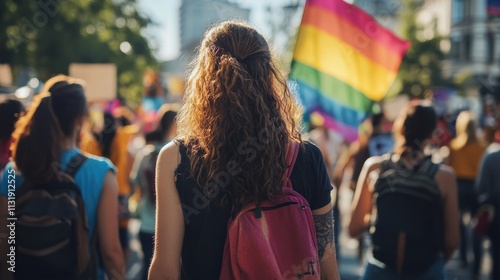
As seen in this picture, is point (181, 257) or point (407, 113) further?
point (407, 113)

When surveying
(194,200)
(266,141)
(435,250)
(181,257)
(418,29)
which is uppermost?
(418,29)

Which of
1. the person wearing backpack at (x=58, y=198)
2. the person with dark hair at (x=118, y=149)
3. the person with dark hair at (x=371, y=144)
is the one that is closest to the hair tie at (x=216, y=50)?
the person wearing backpack at (x=58, y=198)

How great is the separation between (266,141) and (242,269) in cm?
41

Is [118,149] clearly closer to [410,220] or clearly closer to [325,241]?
[410,220]

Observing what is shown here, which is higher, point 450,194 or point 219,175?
point 219,175

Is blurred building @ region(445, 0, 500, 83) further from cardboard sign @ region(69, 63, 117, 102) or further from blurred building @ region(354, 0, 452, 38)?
cardboard sign @ region(69, 63, 117, 102)

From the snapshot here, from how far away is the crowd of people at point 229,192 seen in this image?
224cm

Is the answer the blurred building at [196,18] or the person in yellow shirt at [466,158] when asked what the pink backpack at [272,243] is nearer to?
the blurred building at [196,18]

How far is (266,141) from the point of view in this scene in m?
2.26

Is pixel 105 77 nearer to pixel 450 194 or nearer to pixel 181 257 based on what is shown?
pixel 450 194

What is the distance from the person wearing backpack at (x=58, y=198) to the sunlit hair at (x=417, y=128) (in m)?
1.62

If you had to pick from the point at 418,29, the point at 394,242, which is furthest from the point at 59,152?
the point at 418,29

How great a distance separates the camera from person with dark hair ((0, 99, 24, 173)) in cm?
381

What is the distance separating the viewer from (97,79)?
10.6m
